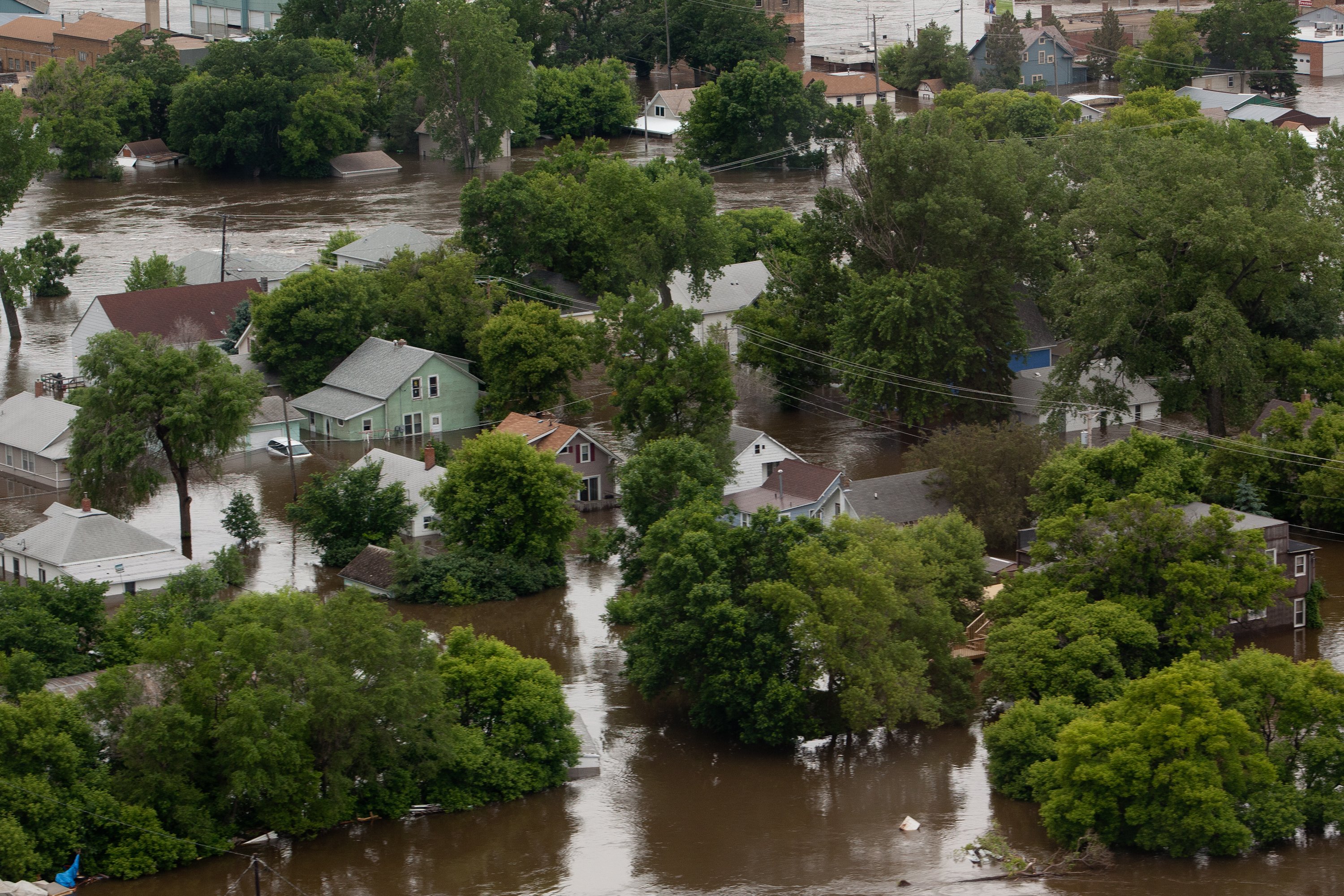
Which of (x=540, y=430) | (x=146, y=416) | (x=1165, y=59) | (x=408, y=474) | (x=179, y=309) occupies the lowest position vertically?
(x=408, y=474)

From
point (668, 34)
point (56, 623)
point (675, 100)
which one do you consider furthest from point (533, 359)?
point (668, 34)

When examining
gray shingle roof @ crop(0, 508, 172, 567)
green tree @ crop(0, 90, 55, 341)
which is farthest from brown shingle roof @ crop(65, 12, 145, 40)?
gray shingle roof @ crop(0, 508, 172, 567)

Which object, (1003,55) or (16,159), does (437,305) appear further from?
(1003,55)

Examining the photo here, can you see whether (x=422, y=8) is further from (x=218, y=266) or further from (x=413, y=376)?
(x=413, y=376)

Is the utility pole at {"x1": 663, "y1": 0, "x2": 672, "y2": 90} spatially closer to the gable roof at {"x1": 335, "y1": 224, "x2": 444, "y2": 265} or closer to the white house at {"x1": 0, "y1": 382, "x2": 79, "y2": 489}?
the gable roof at {"x1": 335, "y1": 224, "x2": 444, "y2": 265}

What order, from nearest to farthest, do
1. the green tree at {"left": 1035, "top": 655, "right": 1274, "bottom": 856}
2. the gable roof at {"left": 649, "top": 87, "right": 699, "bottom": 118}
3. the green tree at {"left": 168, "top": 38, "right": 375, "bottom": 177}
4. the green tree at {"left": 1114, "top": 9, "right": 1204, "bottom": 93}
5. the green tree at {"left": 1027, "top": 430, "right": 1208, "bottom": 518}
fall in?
1. the green tree at {"left": 1035, "top": 655, "right": 1274, "bottom": 856}
2. the green tree at {"left": 1027, "top": 430, "right": 1208, "bottom": 518}
3. the green tree at {"left": 168, "top": 38, "right": 375, "bottom": 177}
4. the green tree at {"left": 1114, "top": 9, "right": 1204, "bottom": 93}
5. the gable roof at {"left": 649, "top": 87, "right": 699, "bottom": 118}
